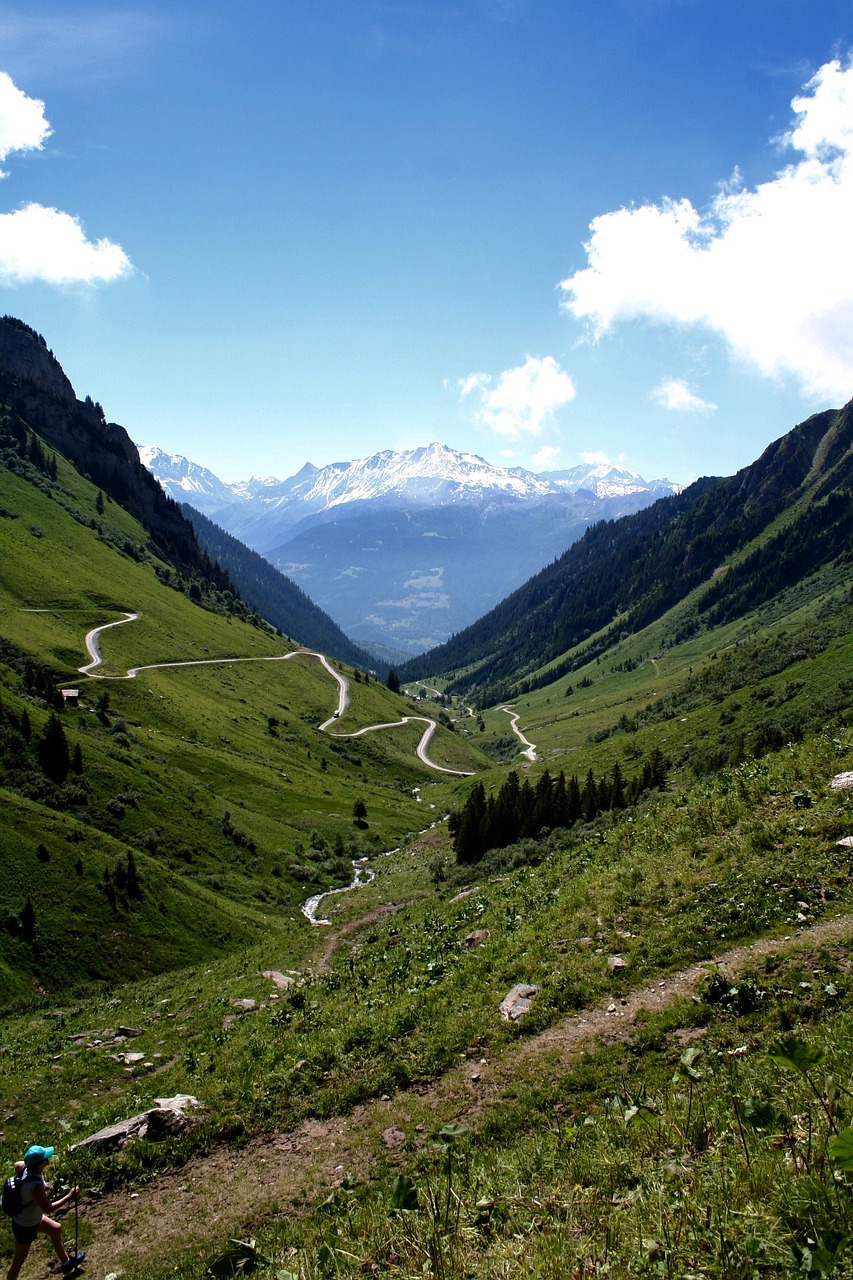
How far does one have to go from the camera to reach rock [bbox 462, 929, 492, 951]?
20375 mm

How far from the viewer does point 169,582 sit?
17988cm

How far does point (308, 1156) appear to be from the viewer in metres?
12.4

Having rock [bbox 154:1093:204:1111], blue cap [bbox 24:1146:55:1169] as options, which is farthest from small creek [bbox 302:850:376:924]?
blue cap [bbox 24:1146:55:1169]

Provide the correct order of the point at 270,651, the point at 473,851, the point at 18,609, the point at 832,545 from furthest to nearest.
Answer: the point at 832,545, the point at 270,651, the point at 18,609, the point at 473,851

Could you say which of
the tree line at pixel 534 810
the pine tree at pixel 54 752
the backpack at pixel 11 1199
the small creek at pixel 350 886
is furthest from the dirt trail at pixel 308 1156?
the pine tree at pixel 54 752

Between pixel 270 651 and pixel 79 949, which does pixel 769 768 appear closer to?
pixel 79 949

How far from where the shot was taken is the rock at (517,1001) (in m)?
15.0

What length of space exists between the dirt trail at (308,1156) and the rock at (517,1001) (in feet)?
3.52

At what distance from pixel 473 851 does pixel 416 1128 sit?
40497 mm

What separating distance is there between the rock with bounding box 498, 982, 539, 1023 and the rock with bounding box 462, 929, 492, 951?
4242 mm

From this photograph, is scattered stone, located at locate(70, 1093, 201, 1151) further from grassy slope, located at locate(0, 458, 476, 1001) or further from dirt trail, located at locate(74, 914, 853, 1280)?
grassy slope, located at locate(0, 458, 476, 1001)

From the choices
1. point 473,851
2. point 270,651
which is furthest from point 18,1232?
point 270,651

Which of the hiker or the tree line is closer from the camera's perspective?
the hiker

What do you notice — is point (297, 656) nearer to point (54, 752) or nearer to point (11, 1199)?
point (54, 752)
